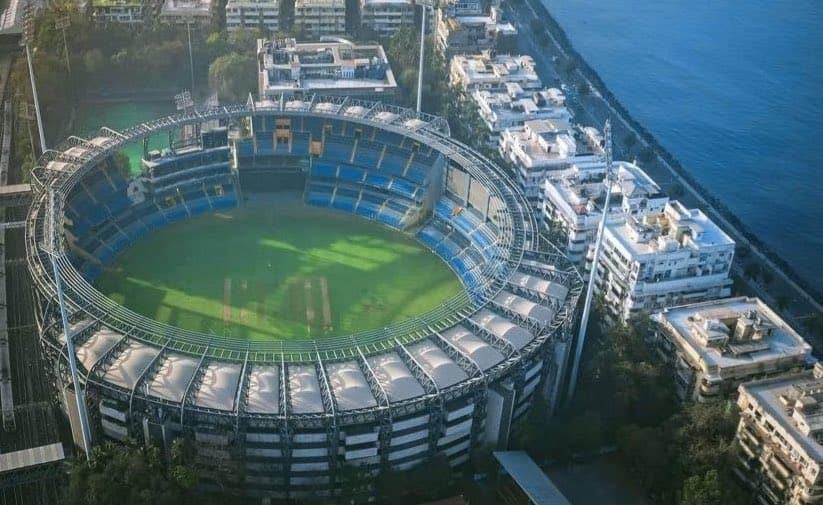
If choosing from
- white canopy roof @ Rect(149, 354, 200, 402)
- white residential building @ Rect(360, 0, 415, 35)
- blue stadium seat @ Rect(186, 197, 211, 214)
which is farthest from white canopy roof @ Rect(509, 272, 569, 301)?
white residential building @ Rect(360, 0, 415, 35)

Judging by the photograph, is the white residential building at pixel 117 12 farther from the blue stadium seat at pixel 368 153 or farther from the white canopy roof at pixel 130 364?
the white canopy roof at pixel 130 364

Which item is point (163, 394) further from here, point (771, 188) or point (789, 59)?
point (789, 59)

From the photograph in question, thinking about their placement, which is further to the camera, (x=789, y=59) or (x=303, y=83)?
(x=789, y=59)

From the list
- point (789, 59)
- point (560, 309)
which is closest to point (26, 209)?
point (560, 309)

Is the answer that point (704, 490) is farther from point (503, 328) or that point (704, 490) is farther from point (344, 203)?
point (344, 203)

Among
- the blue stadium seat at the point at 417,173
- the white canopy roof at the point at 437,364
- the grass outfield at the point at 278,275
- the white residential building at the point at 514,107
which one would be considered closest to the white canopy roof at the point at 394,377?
the white canopy roof at the point at 437,364

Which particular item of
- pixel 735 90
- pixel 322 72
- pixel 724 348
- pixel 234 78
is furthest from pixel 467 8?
pixel 724 348
